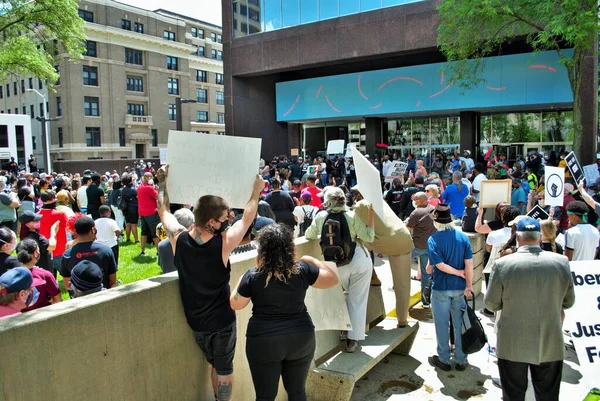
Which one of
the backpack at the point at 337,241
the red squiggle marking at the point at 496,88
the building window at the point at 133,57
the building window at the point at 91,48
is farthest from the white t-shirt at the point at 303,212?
the building window at the point at 133,57

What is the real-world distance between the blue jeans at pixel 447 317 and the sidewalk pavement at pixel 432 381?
0.65 feet

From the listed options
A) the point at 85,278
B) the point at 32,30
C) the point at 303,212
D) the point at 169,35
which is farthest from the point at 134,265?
the point at 169,35

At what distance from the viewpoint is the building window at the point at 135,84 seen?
58.8 m

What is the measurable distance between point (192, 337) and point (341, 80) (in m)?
28.1

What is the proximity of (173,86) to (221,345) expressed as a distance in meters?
64.0

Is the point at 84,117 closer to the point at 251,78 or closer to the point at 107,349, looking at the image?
the point at 251,78

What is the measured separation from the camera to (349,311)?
4.99 metres

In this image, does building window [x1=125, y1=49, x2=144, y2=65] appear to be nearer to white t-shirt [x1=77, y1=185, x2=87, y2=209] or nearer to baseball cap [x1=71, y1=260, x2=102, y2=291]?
white t-shirt [x1=77, y1=185, x2=87, y2=209]

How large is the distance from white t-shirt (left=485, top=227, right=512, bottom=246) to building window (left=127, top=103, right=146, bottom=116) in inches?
2286

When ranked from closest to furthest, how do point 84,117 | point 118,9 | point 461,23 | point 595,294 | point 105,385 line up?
point 105,385 → point 595,294 → point 461,23 → point 84,117 → point 118,9

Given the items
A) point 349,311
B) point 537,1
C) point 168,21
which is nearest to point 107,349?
point 349,311

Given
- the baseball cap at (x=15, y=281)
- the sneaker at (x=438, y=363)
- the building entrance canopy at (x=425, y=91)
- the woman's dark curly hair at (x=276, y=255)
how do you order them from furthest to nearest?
the building entrance canopy at (x=425, y=91)
the sneaker at (x=438, y=363)
the baseball cap at (x=15, y=281)
the woman's dark curly hair at (x=276, y=255)

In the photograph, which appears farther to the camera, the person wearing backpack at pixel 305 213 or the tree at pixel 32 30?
the tree at pixel 32 30

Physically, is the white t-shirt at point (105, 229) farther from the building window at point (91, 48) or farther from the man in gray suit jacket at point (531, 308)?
the building window at point (91, 48)
